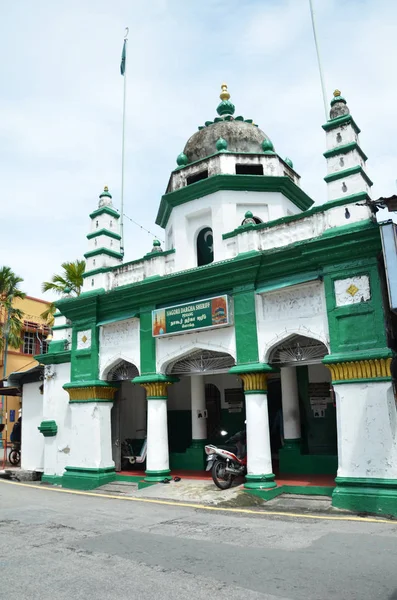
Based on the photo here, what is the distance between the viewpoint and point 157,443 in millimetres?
11914

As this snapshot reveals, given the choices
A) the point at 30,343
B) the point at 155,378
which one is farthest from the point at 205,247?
the point at 30,343

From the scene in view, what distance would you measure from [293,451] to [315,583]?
7445 millimetres

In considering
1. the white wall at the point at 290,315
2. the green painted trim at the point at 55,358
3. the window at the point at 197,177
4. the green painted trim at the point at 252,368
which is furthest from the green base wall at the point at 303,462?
the window at the point at 197,177

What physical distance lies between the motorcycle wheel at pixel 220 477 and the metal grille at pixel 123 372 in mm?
3702

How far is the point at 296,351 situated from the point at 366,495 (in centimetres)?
318

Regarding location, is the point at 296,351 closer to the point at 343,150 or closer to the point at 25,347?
the point at 343,150

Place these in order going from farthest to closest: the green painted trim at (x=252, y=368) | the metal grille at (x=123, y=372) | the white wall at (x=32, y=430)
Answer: the white wall at (x=32, y=430), the metal grille at (x=123, y=372), the green painted trim at (x=252, y=368)

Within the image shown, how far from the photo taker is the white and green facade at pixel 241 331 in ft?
29.2

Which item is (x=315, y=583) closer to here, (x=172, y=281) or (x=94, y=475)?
(x=172, y=281)

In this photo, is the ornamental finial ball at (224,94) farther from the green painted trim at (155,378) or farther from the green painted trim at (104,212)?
the green painted trim at (155,378)

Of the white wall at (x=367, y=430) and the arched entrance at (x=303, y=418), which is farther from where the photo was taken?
the arched entrance at (x=303, y=418)

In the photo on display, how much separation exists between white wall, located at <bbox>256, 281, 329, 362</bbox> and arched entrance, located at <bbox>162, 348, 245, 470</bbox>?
1.62 metres

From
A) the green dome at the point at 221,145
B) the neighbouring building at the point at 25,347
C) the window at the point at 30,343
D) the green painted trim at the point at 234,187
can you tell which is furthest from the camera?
the window at the point at 30,343

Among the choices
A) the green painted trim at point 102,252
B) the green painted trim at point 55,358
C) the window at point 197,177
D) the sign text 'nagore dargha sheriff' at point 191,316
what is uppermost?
the window at point 197,177
